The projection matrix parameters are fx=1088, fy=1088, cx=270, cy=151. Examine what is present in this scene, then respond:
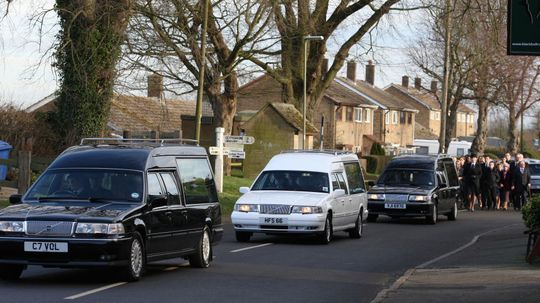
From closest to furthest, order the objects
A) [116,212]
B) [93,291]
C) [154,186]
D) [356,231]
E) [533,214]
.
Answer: [93,291] < [116,212] < [154,186] < [533,214] < [356,231]

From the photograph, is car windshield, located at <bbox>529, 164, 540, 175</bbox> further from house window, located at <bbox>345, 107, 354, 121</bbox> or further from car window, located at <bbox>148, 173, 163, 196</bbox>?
house window, located at <bbox>345, 107, 354, 121</bbox>

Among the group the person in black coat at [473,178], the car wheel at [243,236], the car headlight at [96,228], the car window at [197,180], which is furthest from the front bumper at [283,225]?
the person in black coat at [473,178]

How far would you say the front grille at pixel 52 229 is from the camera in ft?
42.5

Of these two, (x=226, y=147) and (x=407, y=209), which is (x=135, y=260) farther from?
(x=226, y=147)

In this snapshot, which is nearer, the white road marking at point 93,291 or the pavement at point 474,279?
the white road marking at point 93,291

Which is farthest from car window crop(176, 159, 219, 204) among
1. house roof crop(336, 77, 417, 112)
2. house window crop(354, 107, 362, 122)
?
house roof crop(336, 77, 417, 112)

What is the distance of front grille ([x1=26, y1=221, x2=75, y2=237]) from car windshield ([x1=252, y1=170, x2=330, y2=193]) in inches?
388

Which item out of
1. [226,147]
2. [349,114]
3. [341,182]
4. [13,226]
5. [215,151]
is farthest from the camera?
[349,114]

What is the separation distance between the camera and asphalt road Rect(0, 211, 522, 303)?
500 inches

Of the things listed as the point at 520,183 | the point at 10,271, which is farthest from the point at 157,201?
the point at 520,183

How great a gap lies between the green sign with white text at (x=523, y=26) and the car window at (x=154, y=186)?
16.3 feet

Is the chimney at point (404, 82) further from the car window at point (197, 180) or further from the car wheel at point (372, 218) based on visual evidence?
the car window at point (197, 180)

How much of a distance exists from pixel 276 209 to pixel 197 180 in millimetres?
5100

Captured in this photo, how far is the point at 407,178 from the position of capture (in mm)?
31406
